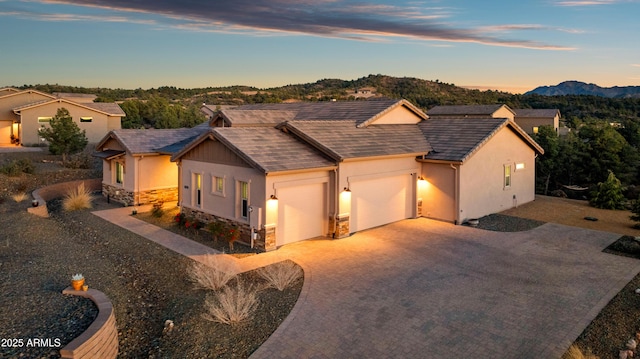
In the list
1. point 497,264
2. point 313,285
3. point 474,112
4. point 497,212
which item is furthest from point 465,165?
point 474,112

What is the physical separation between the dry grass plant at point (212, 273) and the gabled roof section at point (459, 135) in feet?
32.2

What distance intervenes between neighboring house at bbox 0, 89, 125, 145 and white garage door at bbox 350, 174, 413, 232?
33.0 metres

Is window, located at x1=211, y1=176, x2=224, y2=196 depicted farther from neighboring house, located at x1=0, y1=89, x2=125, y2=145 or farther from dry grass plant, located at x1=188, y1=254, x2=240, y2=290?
neighboring house, located at x1=0, y1=89, x2=125, y2=145

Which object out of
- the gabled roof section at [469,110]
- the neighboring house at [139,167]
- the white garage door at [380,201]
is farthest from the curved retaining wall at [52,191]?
the gabled roof section at [469,110]

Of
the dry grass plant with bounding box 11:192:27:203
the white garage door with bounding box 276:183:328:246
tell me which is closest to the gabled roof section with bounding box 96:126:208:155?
the dry grass plant with bounding box 11:192:27:203

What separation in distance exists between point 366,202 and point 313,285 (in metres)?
6.20

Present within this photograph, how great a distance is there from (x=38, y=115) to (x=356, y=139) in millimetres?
34892

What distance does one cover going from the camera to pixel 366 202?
16.5m

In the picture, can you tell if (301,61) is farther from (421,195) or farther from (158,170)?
(421,195)

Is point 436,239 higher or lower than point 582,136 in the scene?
lower

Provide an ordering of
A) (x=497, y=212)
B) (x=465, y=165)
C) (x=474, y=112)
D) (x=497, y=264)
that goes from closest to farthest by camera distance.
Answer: (x=497, y=264), (x=465, y=165), (x=497, y=212), (x=474, y=112)

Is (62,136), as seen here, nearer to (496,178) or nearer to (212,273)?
(212,273)

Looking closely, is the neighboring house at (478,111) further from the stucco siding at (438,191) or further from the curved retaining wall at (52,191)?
the curved retaining wall at (52,191)

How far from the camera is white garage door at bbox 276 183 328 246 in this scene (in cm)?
1427
